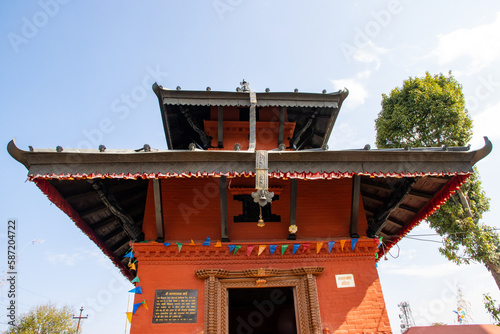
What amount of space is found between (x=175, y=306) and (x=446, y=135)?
15.2 meters

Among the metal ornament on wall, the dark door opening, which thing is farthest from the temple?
the dark door opening

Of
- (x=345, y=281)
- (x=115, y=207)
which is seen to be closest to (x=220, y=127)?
(x=115, y=207)

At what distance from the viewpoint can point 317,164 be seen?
650 centimetres

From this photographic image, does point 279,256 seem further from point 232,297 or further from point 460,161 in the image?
point 232,297

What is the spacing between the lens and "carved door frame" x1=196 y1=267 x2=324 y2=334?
21.7 feet

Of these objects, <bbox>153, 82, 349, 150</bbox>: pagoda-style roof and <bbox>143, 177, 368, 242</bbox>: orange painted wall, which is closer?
<bbox>143, 177, 368, 242</bbox>: orange painted wall

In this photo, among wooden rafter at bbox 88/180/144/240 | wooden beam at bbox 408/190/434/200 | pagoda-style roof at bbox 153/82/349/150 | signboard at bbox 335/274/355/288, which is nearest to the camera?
wooden rafter at bbox 88/180/144/240

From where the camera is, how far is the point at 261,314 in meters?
13.1

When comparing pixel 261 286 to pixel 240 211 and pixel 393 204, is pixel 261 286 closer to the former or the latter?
pixel 240 211

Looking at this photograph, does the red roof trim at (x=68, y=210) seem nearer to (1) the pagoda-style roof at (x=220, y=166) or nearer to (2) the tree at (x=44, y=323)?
(1) the pagoda-style roof at (x=220, y=166)

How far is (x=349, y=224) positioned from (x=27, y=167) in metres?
7.31

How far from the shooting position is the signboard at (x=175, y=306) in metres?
6.55

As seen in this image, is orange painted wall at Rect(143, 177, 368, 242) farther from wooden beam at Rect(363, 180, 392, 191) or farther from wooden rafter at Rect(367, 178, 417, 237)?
wooden beam at Rect(363, 180, 392, 191)

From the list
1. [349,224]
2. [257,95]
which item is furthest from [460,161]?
[257,95]
